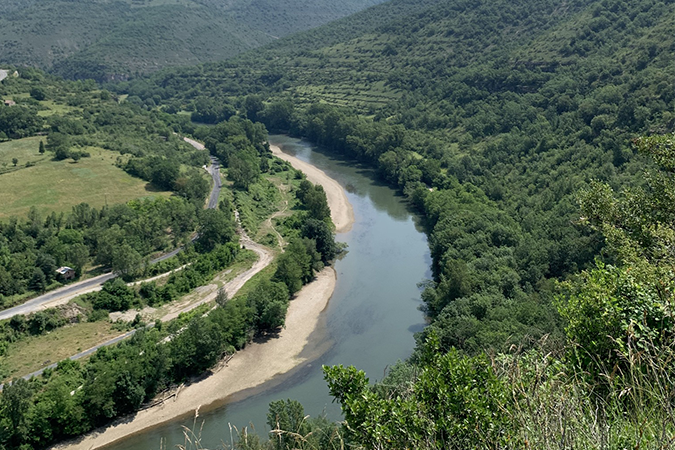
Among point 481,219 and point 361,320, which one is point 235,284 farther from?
point 481,219

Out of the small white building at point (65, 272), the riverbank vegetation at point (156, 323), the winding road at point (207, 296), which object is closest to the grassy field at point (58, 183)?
the riverbank vegetation at point (156, 323)

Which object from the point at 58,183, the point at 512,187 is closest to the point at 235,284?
the point at 58,183

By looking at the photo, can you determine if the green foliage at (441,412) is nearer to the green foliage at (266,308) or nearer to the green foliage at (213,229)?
the green foliage at (266,308)

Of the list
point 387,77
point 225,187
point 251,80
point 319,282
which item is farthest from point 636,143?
point 251,80

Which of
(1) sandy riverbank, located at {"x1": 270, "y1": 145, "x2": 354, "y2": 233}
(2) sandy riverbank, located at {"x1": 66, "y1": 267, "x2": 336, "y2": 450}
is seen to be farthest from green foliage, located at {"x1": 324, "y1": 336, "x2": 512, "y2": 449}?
(1) sandy riverbank, located at {"x1": 270, "y1": 145, "x2": 354, "y2": 233}

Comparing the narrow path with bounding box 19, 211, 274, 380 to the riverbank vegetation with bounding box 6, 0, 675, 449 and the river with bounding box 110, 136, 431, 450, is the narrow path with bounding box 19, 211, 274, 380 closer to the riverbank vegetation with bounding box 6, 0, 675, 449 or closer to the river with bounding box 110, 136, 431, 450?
the riverbank vegetation with bounding box 6, 0, 675, 449
